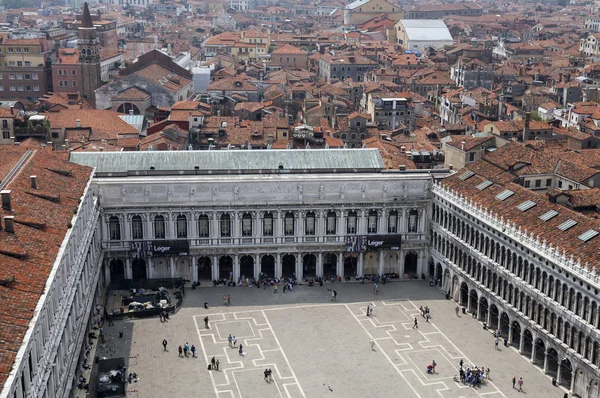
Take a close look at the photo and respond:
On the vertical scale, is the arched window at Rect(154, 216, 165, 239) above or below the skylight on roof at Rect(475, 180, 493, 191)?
below

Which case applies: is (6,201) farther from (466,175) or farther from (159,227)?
(466,175)

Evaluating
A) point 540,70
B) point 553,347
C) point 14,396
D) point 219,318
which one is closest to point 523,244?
point 553,347

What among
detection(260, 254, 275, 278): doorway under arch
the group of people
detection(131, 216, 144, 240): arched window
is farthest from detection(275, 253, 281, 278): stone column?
the group of people

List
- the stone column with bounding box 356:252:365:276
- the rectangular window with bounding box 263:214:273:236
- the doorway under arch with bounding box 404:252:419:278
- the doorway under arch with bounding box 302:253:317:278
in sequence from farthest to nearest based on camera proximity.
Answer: the doorway under arch with bounding box 404:252:419:278 → the doorway under arch with bounding box 302:253:317:278 → the stone column with bounding box 356:252:365:276 → the rectangular window with bounding box 263:214:273:236

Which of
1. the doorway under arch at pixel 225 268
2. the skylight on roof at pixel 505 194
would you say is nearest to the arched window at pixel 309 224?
the doorway under arch at pixel 225 268

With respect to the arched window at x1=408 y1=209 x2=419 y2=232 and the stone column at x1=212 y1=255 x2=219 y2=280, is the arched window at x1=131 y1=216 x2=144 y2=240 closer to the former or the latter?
the stone column at x1=212 y1=255 x2=219 y2=280

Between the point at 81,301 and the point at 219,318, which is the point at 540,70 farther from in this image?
the point at 81,301
